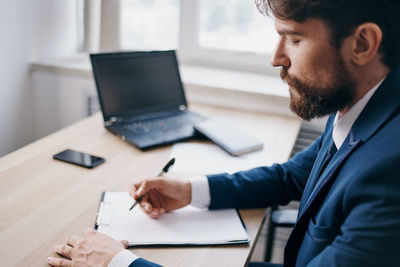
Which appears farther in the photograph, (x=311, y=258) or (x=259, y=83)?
(x=259, y=83)

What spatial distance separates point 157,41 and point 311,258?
1.62 m

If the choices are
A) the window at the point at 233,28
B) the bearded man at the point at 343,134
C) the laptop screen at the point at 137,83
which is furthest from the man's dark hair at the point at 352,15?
the window at the point at 233,28

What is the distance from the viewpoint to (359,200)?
0.66 metres

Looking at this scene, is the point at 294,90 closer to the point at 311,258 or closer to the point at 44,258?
the point at 311,258

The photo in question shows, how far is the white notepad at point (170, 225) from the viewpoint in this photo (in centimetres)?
88

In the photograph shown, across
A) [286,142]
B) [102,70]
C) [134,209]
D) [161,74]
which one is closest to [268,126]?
Answer: [286,142]

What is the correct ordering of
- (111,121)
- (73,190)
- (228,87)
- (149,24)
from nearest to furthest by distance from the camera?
(73,190) < (111,121) < (228,87) < (149,24)

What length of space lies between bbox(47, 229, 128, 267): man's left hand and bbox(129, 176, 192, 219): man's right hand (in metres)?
0.17

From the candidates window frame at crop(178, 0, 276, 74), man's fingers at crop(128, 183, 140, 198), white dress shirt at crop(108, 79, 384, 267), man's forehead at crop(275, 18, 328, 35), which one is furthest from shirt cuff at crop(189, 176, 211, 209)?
window frame at crop(178, 0, 276, 74)

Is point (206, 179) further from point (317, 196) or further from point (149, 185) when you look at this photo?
point (317, 196)

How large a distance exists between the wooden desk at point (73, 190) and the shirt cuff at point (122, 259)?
2.0 inches

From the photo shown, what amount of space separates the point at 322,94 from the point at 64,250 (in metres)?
0.63

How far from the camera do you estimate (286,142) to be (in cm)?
145

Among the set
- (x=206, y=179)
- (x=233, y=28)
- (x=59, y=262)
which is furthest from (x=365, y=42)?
(x=233, y=28)
